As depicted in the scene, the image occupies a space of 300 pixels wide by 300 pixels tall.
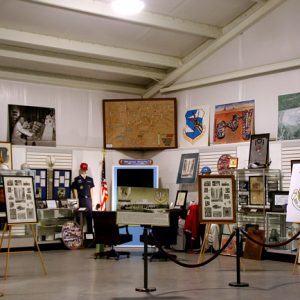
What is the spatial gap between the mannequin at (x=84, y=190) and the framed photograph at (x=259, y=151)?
13.4 ft

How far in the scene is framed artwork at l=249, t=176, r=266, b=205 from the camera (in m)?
10.9

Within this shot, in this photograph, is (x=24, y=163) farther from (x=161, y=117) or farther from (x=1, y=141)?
(x=161, y=117)

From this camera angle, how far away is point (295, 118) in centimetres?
1055

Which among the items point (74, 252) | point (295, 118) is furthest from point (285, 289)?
point (74, 252)

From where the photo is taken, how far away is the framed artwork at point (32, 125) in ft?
41.0

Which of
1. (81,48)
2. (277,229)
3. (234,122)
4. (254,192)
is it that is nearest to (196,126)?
(234,122)

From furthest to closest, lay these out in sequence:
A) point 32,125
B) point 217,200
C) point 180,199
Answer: point 32,125 < point 180,199 < point 217,200

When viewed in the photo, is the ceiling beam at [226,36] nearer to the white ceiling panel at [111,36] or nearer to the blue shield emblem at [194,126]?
the white ceiling panel at [111,36]

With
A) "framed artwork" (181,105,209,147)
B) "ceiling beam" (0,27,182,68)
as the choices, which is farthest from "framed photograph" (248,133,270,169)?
"ceiling beam" (0,27,182,68)

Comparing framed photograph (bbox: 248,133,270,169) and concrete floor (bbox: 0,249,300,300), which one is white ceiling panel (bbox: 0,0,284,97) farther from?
concrete floor (bbox: 0,249,300,300)

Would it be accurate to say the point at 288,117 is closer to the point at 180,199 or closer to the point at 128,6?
the point at 180,199

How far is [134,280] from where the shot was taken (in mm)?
7805

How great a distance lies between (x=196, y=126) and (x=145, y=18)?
3071mm

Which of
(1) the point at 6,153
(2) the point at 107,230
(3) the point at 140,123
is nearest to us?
(2) the point at 107,230
